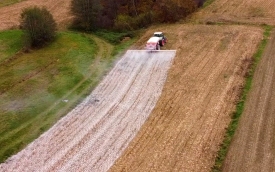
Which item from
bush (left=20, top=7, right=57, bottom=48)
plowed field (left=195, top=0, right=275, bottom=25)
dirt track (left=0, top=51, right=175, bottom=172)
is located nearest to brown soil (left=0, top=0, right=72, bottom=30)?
bush (left=20, top=7, right=57, bottom=48)

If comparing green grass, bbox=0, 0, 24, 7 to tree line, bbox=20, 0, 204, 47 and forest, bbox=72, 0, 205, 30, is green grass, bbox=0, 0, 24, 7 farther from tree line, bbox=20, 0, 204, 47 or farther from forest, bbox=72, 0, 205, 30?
forest, bbox=72, 0, 205, 30

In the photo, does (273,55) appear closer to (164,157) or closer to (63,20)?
(164,157)

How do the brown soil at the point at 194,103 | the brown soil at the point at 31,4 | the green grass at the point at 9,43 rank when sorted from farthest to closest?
the brown soil at the point at 31,4
the green grass at the point at 9,43
the brown soil at the point at 194,103

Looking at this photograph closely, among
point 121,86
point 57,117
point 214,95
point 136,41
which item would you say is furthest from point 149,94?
point 136,41

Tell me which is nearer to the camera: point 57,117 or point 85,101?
point 57,117

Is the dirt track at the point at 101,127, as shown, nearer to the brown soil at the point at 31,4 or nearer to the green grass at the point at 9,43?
the green grass at the point at 9,43

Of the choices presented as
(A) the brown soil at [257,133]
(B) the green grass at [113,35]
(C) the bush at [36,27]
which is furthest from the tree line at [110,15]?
(A) the brown soil at [257,133]

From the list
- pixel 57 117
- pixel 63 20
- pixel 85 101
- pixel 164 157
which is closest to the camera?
pixel 164 157
